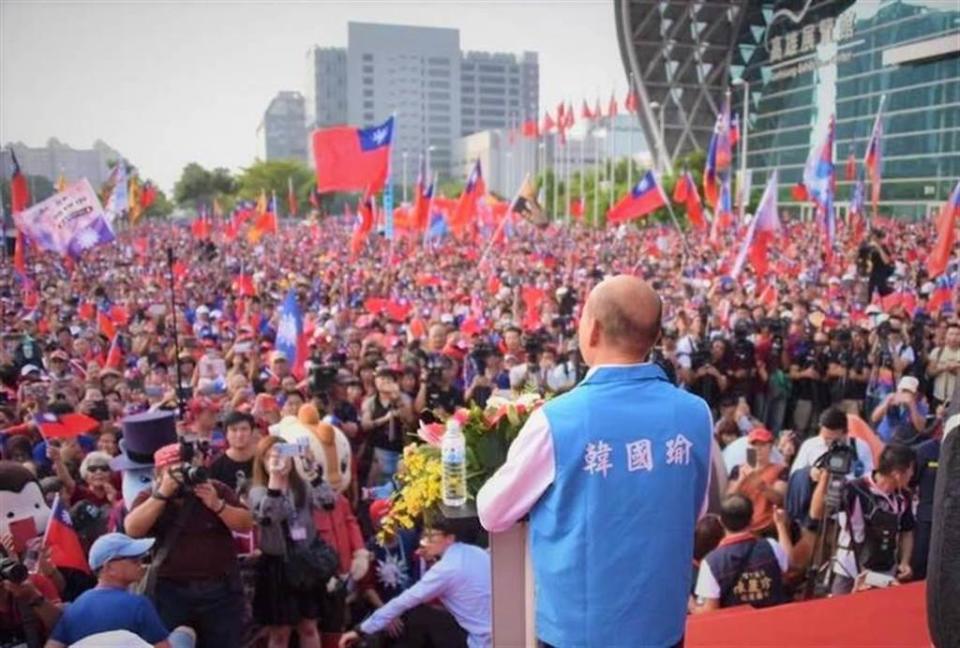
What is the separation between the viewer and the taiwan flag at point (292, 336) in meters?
9.30

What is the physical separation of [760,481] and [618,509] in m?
3.55

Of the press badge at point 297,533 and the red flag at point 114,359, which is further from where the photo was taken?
the red flag at point 114,359

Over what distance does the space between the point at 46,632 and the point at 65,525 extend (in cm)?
87

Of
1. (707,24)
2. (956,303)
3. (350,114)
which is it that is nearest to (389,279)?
(956,303)

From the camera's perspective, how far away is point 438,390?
781 centimetres

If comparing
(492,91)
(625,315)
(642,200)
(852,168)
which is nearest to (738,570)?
(625,315)

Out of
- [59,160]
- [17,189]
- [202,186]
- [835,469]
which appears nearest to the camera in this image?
[835,469]

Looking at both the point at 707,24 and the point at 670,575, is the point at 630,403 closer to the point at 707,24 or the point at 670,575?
the point at 670,575

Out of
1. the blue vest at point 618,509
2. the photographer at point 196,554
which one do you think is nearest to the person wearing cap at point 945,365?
the photographer at point 196,554

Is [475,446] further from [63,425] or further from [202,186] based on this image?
[202,186]

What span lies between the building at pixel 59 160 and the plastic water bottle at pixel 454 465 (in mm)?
10742

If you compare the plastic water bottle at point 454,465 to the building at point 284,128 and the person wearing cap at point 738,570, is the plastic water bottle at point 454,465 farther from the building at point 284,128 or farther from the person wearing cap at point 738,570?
the building at point 284,128

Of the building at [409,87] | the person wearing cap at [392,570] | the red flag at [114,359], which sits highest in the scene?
the building at [409,87]

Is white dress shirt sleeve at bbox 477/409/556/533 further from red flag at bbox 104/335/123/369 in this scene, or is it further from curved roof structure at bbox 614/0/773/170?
curved roof structure at bbox 614/0/773/170
